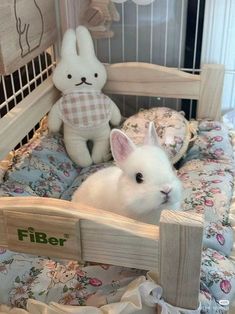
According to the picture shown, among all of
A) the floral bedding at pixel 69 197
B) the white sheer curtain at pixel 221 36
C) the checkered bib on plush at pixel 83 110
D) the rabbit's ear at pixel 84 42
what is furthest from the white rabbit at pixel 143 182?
the white sheer curtain at pixel 221 36

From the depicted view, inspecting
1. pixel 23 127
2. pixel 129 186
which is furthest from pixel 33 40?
pixel 129 186

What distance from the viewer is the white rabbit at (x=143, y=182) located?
0.98m

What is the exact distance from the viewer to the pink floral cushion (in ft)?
5.00

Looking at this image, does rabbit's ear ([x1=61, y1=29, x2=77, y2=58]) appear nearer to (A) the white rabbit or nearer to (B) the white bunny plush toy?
(B) the white bunny plush toy

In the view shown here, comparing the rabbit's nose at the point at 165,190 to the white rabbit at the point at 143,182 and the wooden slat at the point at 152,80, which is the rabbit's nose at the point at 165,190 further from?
the wooden slat at the point at 152,80

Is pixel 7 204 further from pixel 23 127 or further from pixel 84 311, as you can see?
pixel 23 127

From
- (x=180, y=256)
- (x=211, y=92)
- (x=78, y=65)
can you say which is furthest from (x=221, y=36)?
(x=180, y=256)

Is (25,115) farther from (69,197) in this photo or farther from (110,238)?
(110,238)

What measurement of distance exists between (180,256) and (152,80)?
1038 millimetres

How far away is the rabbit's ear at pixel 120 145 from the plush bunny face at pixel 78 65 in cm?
62

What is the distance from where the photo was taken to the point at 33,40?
1.54m

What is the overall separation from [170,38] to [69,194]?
721 millimetres

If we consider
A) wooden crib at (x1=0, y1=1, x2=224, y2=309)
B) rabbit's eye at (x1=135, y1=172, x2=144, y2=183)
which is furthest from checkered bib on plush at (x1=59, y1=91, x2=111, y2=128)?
wooden crib at (x1=0, y1=1, x2=224, y2=309)

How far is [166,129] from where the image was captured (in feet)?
5.12
